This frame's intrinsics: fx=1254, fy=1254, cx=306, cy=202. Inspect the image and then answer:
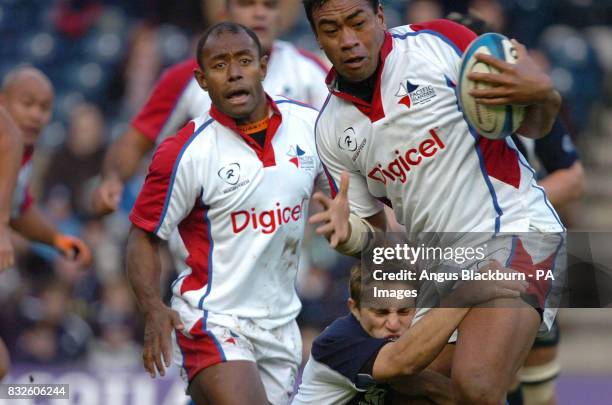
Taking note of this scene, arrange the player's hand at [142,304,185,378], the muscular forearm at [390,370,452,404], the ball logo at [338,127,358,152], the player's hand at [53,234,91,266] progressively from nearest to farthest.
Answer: the muscular forearm at [390,370,452,404], the ball logo at [338,127,358,152], the player's hand at [142,304,185,378], the player's hand at [53,234,91,266]

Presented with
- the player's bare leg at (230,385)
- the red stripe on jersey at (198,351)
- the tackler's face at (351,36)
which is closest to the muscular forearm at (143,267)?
the red stripe on jersey at (198,351)

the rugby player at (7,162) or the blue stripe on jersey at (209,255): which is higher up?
the rugby player at (7,162)

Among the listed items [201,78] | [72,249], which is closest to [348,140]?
[201,78]

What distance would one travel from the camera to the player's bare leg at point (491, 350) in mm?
4660

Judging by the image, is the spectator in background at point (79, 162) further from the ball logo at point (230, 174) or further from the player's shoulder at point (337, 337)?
the player's shoulder at point (337, 337)

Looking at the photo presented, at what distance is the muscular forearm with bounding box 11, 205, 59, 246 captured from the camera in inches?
300

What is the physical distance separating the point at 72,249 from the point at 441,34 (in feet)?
10.7

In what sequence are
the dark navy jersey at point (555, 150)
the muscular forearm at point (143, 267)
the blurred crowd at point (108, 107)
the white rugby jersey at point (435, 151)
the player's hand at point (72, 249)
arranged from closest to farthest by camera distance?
the white rugby jersey at point (435, 151), the muscular forearm at point (143, 267), the dark navy jersey at point (555, 150), the player's hand at point (72, 249), the blurred crowd at point (108, 107)

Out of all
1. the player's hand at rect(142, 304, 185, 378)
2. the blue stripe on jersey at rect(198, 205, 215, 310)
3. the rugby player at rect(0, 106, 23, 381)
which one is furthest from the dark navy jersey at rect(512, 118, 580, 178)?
the rugby player at rect(0, 106, 23, 381)

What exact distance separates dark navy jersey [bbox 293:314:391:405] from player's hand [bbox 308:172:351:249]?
A: 2.12 feet

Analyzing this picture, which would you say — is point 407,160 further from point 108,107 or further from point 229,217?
point 108,107

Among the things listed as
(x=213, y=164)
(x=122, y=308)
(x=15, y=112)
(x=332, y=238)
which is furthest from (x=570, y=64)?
(x=332, y=238)

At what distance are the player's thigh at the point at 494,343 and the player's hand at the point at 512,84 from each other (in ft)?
2.53

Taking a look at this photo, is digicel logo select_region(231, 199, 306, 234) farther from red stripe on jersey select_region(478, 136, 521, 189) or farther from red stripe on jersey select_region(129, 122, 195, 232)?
red stripe on jersey select_region(478, 136, 521, 189)
